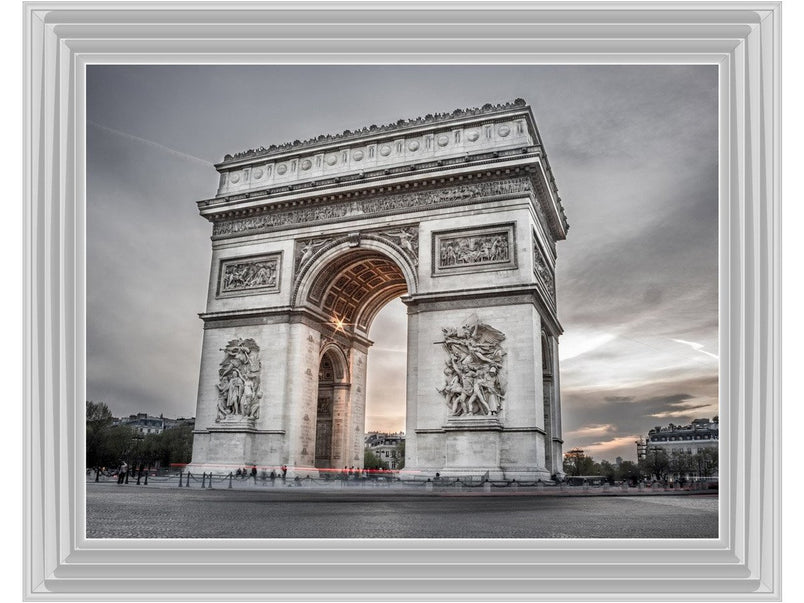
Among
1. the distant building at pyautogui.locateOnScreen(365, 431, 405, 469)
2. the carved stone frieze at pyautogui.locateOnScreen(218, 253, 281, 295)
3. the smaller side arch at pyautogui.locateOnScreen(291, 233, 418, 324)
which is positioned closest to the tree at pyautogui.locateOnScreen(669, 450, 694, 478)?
the smaller side arch at pyautogui.locateOnScreen(291, 233, 418, 324)

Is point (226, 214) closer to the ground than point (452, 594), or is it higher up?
higher up

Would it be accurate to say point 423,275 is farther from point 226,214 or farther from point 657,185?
point 657,185

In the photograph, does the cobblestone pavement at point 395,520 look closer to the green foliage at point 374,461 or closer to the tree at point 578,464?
the tree at point 578,464

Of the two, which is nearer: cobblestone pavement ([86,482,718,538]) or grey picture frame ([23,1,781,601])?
grey picture frame ([23,1,781,601])

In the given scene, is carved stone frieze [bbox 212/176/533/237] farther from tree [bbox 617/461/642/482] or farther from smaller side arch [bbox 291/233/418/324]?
tree [bbox 617/461/642/482]

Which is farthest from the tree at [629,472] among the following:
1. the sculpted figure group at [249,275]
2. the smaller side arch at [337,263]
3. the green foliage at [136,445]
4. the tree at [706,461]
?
the sculpted figure group at [249,275]

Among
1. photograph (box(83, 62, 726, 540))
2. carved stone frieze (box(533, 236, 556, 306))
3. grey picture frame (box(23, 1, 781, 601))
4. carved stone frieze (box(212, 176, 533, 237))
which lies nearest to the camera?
grey picture frame (box(23, 1, 781, 601))

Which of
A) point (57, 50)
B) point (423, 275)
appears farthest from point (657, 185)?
point (423, 275)

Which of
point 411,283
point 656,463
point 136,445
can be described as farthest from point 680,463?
point 136,445
